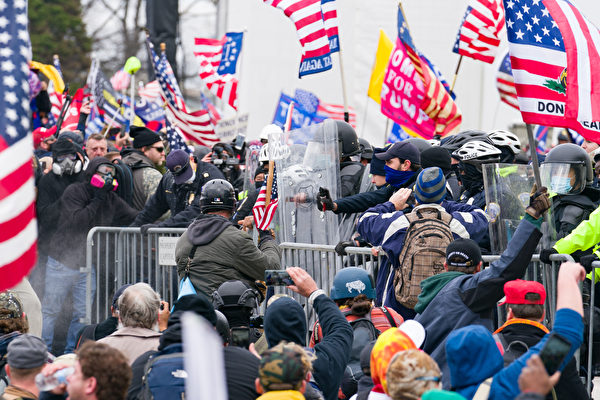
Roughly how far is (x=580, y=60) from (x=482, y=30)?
286 inches

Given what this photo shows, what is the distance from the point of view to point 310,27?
1163 cm

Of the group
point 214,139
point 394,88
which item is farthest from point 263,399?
point 214,139

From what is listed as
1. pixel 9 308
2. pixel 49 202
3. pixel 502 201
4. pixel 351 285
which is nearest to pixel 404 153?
pixel 502 201

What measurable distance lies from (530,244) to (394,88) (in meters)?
7.31

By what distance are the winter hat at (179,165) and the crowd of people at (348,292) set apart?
0.04 meters

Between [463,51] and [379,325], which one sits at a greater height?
[463,51]

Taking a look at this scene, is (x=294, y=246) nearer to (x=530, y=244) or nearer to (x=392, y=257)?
(x=392, y=257)

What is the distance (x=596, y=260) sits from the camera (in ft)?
23.4

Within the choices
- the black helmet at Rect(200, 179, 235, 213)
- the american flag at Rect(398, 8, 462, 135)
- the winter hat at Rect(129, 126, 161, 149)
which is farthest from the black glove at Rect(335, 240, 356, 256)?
the american flag at Rect(398, 8, 462, 135)

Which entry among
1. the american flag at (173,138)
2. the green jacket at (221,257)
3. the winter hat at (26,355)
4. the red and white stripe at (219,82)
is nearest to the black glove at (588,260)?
the green jacket at (221,257)

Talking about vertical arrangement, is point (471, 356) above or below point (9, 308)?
above

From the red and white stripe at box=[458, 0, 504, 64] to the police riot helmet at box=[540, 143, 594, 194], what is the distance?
20.4 ft

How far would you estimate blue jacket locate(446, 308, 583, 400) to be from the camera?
14.8 feet

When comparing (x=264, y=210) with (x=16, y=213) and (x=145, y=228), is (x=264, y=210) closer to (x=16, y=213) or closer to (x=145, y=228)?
(x=145, y=228)
